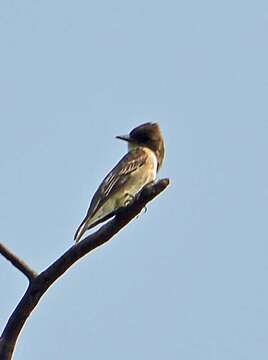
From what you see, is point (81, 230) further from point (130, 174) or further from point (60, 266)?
point (60, 266)

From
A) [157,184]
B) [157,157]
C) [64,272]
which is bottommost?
[64,272]

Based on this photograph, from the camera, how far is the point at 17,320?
595 centimetres

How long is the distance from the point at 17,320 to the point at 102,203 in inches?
190

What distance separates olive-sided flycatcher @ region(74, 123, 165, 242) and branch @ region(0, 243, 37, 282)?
335cm

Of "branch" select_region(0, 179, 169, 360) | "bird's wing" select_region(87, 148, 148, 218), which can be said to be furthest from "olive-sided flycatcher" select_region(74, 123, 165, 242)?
"branch" select_region(0, 179, 169, 360)

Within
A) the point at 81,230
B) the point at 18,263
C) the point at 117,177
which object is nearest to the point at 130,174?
the point at 117,177

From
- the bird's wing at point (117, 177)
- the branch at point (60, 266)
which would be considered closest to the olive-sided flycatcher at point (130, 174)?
the bird's wing at point (117, 177)

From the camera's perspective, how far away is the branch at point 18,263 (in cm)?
617

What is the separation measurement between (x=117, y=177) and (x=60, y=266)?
5213 millimetres

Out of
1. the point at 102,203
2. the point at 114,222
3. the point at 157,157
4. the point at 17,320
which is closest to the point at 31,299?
the point at 17,320

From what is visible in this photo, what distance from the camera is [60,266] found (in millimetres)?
6066

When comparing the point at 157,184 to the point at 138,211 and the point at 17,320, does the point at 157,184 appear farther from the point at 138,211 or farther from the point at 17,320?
the point at 17,320

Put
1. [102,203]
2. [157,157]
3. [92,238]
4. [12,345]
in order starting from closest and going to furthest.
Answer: [12,345], [92,238], [102,203], [157,157]

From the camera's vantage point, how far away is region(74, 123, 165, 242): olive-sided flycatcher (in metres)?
10.6
